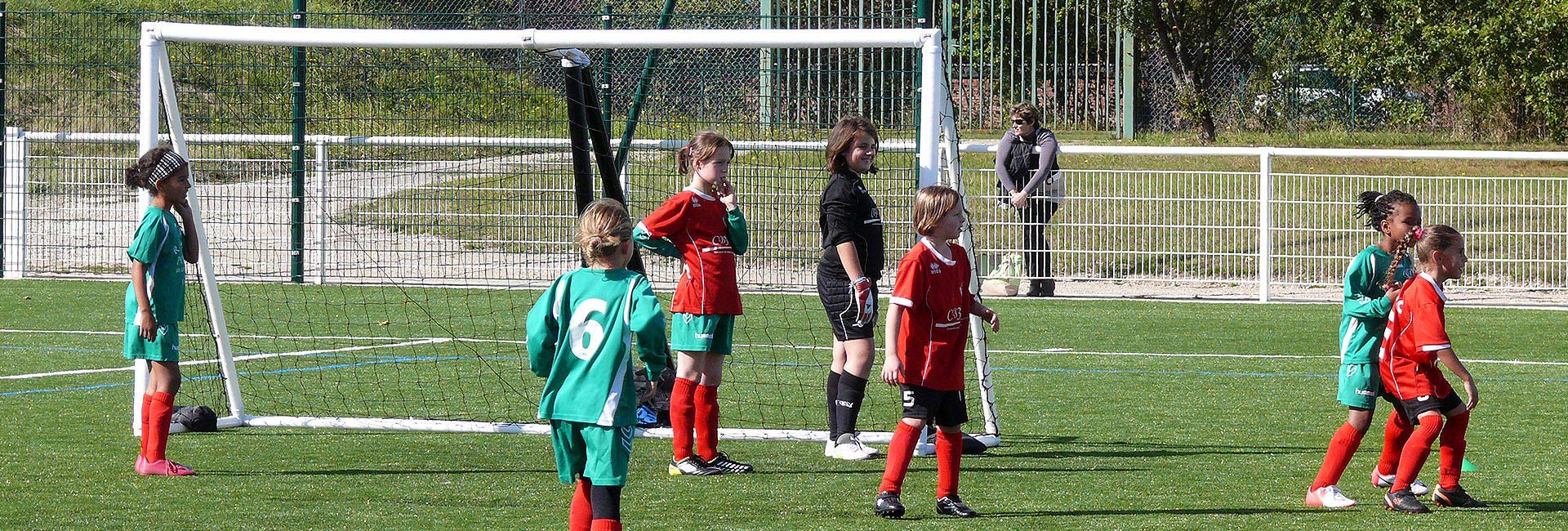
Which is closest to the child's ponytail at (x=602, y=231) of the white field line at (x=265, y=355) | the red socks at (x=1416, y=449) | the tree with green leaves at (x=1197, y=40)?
the red socks at (x=1416, y=449)

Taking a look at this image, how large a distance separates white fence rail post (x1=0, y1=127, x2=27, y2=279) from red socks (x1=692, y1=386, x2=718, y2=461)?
36.7 ft

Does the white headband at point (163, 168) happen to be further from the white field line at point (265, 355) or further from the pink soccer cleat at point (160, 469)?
the white field line at point (265, 355)

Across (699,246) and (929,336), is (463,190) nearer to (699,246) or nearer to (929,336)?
(699,246)

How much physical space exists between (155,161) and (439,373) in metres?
3.42

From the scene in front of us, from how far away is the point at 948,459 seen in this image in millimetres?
5547

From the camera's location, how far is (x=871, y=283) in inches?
256

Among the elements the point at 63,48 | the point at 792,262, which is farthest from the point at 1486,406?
the point at 63,48

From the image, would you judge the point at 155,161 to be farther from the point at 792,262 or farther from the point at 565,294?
the point at 792,262

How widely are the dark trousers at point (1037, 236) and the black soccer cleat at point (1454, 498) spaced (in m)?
8.29

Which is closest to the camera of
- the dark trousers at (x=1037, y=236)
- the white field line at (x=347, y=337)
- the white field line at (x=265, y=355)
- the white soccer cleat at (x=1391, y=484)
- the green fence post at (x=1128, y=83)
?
the white soccer cleat at (x=1391, y=484)

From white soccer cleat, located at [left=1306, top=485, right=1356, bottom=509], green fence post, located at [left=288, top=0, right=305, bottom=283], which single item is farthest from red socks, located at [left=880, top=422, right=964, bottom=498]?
green fence post, located at [left=288, top=0, right=305, bottom=283]

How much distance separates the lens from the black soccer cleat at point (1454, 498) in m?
5.75

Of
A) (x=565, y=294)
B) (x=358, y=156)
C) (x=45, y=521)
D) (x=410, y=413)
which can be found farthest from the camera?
(x=358, y=156)

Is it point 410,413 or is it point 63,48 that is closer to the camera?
point 410,413
